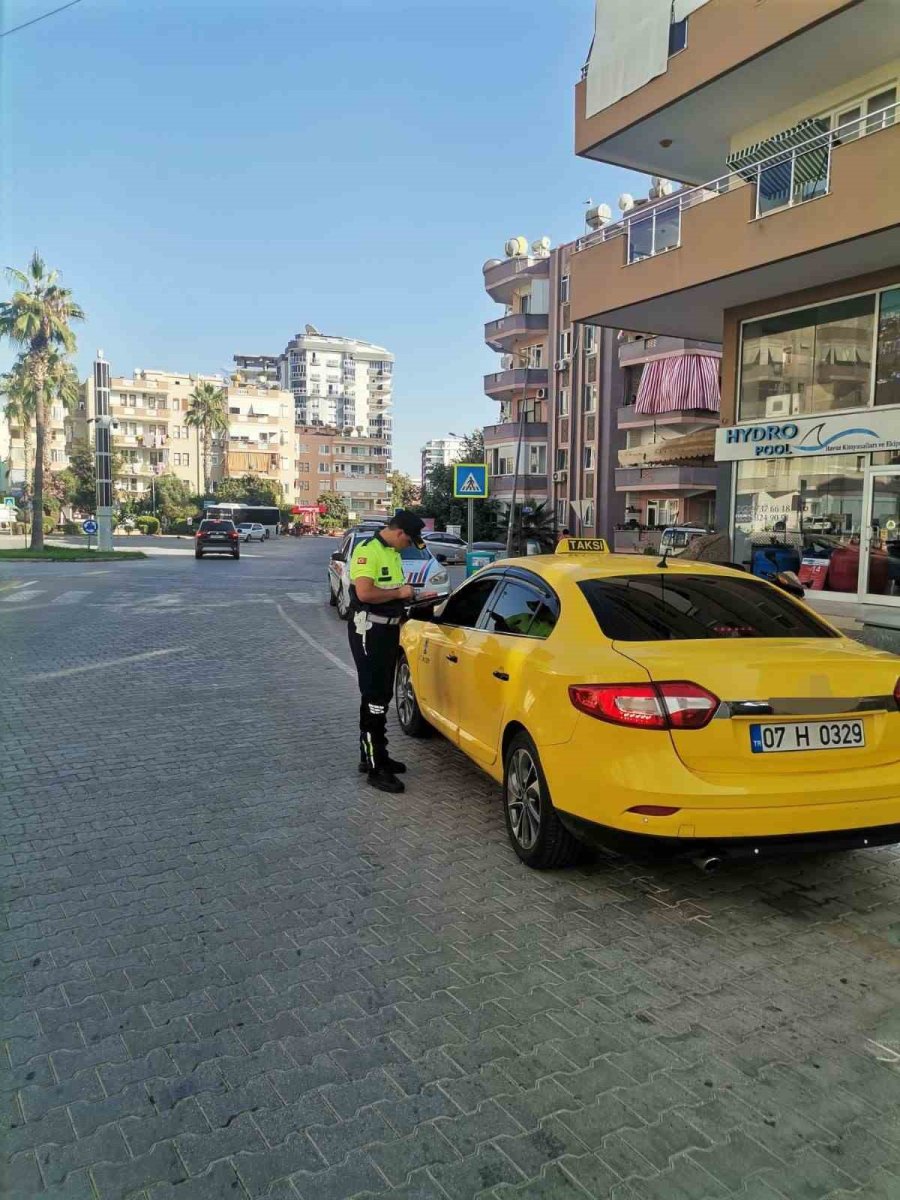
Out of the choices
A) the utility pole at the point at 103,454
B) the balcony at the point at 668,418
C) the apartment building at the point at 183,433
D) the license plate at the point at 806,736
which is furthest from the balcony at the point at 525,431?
the apartment building at the point at 183,433

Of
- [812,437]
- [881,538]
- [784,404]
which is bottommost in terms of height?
[881,538]

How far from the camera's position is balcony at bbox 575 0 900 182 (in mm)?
12664

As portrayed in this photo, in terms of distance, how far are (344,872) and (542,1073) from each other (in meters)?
1.80

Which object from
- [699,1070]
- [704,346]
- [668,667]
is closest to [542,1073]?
[699,1070]

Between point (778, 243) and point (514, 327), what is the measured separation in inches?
1531

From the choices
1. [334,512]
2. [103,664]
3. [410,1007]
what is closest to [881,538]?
[103,664]

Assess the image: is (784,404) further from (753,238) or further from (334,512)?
(334,512)

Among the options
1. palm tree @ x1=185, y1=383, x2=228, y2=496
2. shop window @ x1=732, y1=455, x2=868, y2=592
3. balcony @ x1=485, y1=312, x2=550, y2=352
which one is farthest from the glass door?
palm tree @ x1=185, y1=383, x2=228, y2=496

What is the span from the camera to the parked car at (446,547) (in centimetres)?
3738

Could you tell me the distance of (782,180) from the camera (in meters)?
13.2

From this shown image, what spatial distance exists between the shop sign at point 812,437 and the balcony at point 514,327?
115ft

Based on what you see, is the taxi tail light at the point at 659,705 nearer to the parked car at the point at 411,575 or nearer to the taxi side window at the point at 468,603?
the taxi side window at the point at 468,603

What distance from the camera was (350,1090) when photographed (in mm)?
2664

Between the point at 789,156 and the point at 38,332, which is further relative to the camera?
the point at 38,332
